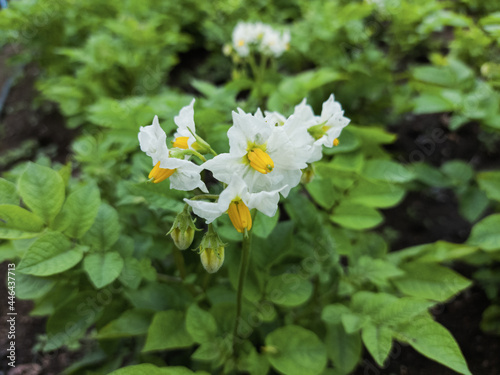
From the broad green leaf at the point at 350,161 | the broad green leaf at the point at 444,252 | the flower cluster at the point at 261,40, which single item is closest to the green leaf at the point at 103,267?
the broad green leaf at the point at 350,161

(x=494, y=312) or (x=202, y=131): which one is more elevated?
(x=202, y=131)

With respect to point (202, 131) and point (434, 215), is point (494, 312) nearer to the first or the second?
point (434, 215)

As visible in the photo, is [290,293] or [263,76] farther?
[263,76]

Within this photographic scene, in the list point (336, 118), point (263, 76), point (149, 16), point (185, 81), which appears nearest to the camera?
point (336, 118)

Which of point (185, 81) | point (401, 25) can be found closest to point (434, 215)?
point (401, 25)

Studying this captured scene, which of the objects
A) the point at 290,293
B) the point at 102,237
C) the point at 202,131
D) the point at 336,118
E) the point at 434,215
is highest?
the point at 336,118

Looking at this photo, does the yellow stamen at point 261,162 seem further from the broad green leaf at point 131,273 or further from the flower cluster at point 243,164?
the broad green leaf at point 131,273

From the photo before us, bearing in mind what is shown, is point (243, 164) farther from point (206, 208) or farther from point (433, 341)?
point (433, 341)

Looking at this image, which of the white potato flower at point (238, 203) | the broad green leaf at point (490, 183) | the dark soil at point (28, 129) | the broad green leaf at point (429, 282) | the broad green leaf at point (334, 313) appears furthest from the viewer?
the dark soil at point (28, 129)
